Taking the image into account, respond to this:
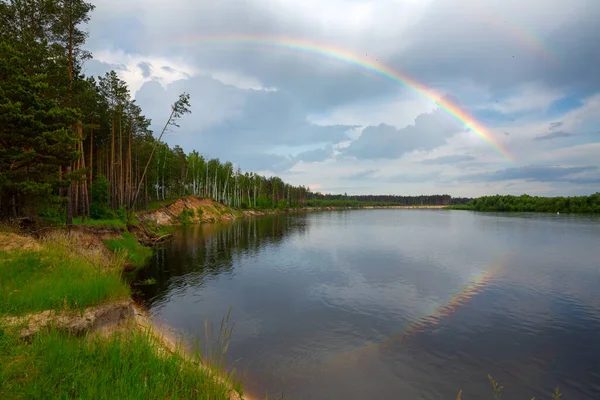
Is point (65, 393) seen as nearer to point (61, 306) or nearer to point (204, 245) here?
point (61, 306)

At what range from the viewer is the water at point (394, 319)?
11.9 metres

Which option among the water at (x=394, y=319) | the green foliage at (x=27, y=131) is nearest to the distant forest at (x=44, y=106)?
the green foliage at (x=27, y=131)

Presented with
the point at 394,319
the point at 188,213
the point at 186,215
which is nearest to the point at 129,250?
the point at 394,319

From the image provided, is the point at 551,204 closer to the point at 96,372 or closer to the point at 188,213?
the point at 188,213

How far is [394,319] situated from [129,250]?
28141mm

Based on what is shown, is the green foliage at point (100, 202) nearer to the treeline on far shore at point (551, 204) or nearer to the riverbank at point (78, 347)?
the riverbank at point (78, 347)

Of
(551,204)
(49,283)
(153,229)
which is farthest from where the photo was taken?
(551,204)

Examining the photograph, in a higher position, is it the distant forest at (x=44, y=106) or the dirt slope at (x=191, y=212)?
the distant forest at (x=44, y=106)

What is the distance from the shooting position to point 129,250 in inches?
1225

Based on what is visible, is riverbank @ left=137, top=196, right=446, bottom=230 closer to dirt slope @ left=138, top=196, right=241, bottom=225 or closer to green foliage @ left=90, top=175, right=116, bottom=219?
dirt slope @ left=138, top=196, right=241, bottom=225

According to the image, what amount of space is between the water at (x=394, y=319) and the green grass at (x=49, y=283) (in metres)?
5.00

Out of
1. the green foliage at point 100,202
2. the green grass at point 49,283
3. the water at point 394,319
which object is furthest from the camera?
the green foliage at point 100,202

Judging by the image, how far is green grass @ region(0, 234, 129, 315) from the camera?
10289mm

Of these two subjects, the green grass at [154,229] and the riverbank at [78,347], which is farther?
the green grass at [154,229]
